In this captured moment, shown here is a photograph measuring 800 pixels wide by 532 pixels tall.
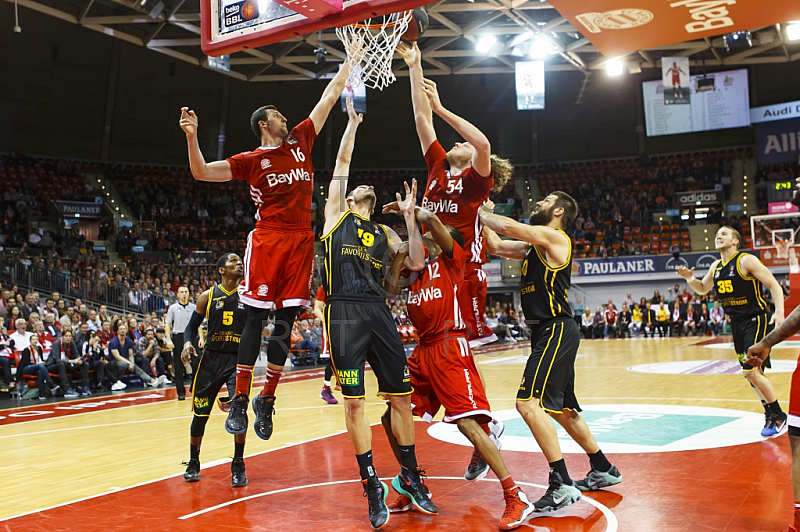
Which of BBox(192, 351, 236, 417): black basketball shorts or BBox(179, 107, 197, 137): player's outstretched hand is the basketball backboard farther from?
BBox(192, 351, 236, 417): black basketball shorts

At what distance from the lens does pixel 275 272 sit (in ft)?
17.2

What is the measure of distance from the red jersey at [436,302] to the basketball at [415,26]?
6.89 ft

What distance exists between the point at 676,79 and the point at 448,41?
27.9 ft

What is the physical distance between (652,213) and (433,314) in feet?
95.5

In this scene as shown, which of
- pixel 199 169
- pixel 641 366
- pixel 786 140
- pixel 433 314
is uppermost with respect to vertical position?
pixel 786 140

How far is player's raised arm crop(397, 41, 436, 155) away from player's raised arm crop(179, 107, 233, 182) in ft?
5.11

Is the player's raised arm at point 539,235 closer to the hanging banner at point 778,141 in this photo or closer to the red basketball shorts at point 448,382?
the red basketball shorts at point 448,382

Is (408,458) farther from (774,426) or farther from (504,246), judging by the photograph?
(774,426)

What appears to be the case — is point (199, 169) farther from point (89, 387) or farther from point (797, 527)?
point (89, 387)

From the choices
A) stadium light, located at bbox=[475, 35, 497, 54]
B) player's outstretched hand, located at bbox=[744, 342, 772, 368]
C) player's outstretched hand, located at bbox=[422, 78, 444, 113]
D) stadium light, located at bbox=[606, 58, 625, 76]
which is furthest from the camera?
stadium light, located at bbox=[606, 58, 625, 76]

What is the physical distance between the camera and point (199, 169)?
503 cm

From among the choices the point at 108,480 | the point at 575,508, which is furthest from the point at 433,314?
the point at 108,480

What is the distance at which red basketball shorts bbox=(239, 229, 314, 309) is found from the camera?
5238mm

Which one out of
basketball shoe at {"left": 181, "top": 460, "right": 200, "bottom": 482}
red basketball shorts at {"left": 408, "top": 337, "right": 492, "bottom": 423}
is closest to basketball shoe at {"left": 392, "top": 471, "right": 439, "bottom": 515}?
red basketball shorts at {"left": 408, "top": 337, "right": 492, "bottom": 423}
